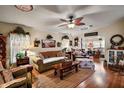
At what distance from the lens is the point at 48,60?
3.04m

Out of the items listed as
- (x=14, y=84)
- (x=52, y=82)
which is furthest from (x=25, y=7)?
(x=52, y=82)

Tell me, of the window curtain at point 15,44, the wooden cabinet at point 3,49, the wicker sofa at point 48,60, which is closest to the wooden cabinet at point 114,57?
the wicker sofa at point 48,60

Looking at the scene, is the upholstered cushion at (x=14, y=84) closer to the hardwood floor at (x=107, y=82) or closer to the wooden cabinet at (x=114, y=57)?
the hardwood floor at (x=107, y=82)

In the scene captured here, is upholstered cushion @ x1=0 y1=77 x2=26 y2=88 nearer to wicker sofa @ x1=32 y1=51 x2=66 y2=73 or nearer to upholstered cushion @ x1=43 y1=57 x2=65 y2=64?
wicker sofa @ x1=32 y1=51 x2=66 y2=73

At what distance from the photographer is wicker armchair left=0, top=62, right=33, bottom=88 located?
1675 mm

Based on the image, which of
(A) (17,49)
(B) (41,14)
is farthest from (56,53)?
(B) (41,14)

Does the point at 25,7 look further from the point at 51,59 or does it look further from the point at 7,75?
the point at 51,59

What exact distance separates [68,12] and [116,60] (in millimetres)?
1311

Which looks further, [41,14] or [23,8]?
[41,14]

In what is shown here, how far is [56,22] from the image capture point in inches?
77.4

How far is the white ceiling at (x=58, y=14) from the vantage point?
1740mm

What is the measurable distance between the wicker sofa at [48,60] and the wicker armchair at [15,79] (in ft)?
1.22

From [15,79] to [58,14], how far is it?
4.31 feet
